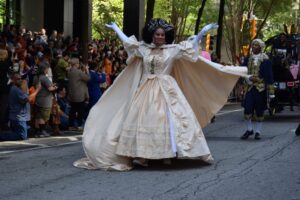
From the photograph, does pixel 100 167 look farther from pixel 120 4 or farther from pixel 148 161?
pixel 120 4

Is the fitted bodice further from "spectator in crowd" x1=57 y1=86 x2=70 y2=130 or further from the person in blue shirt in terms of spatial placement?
"spectator in crowd" x1=57 y1=86 x2=70 y2=130

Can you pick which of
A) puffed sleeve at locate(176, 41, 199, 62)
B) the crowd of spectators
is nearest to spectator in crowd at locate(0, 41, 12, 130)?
the crowd of spectators

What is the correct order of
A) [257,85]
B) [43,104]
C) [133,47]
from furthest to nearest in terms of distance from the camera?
1. [43,104]
2. [257,85]
3. [133,47]

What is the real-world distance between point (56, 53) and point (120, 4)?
27.5 m

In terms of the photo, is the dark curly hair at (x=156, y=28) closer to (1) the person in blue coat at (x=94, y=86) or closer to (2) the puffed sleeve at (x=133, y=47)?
(2) the puffed sleeve at (x=133, y=47)

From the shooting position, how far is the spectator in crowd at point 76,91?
53.1 ft

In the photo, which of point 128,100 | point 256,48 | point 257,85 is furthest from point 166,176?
point 256,48

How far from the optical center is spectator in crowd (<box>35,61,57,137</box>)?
1461cm

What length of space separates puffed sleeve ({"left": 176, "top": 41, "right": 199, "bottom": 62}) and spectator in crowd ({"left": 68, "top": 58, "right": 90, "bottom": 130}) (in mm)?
6797

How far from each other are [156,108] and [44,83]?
5908mm

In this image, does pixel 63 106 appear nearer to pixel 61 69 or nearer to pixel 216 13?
pixel 61 69

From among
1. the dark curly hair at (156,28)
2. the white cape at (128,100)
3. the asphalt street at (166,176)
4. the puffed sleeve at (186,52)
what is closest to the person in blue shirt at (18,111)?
the asphalt street at (166,176)

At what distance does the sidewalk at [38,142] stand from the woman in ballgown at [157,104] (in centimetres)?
304

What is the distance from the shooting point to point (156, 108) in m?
9.26
